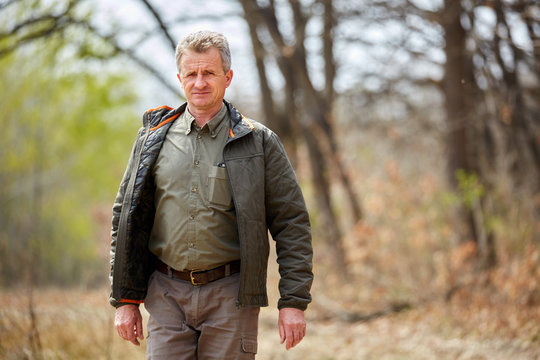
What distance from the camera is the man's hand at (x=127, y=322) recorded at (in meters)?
2.56

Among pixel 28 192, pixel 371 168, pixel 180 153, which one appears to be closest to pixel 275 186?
pixel 180 153

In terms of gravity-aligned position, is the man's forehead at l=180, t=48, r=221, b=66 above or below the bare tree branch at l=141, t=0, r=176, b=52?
below

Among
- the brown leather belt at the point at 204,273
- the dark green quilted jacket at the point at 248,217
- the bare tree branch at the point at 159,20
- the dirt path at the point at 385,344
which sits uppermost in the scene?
the bare tree branch at the point at 159,20

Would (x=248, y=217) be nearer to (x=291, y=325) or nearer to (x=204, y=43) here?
(x=291, y=325)

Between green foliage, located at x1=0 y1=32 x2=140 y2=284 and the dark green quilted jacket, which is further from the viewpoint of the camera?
green foliage, located at x1=0 y1=32 x2=140 y2=284

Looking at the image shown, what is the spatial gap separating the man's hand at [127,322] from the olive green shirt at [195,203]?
0.29 metres

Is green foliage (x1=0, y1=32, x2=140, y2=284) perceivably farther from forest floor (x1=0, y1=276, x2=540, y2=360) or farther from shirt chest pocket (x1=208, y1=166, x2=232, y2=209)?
shirt chest pocket (x1=208, y1=166, x2=232, y2=209)

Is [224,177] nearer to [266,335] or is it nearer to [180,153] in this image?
[180,153]

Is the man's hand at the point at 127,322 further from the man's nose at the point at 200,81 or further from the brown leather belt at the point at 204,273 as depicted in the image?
the man's nose at the point at 200,81

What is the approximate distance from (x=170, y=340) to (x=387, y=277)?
21.5 ft

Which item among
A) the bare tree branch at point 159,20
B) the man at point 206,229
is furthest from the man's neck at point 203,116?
the bare tree branch at point 159,20

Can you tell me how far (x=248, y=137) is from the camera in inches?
103

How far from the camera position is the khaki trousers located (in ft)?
8.10

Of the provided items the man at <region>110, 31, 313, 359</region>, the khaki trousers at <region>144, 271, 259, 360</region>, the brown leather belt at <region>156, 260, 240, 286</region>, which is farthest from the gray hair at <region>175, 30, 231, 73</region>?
the khaki trousers at <region>144, 271, 259, 360</region>
